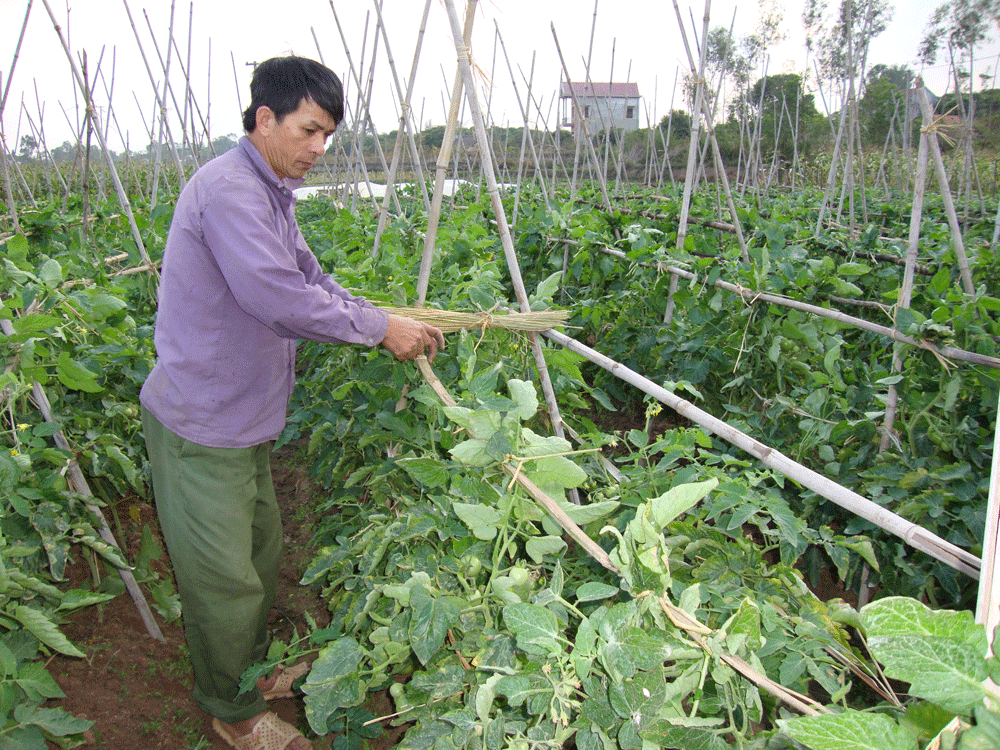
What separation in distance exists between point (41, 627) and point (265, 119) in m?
1.37

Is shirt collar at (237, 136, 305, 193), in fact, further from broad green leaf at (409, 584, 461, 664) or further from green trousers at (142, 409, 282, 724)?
broad green leaf at (409, 584, 461, 664)

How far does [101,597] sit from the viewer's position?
1.66 m

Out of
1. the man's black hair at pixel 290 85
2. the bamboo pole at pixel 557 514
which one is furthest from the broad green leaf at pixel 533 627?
the man's black hair at pixel 290 85

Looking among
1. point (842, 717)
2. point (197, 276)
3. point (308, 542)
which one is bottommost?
point (308, 542)

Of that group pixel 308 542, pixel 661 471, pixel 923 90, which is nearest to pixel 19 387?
pixel 308 542

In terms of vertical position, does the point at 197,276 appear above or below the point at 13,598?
above

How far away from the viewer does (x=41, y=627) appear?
1490 mm

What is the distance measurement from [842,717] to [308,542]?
236 cm

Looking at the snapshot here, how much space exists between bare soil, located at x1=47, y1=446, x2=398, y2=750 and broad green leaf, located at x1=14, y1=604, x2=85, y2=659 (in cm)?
25

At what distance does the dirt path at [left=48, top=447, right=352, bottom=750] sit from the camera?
1.74 meters

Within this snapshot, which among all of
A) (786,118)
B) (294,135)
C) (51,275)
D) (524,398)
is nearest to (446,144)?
(294,135)

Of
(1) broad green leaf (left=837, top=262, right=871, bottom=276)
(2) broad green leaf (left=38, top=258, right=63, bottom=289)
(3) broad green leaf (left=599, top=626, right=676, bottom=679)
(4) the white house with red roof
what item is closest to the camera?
(3) broad green leaf (left=599, top=626, right=676, bottom=679)

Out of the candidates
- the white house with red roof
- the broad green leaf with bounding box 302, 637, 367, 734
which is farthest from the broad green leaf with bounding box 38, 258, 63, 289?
the white house with red roof

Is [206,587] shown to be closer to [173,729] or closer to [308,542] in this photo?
[173,729]
